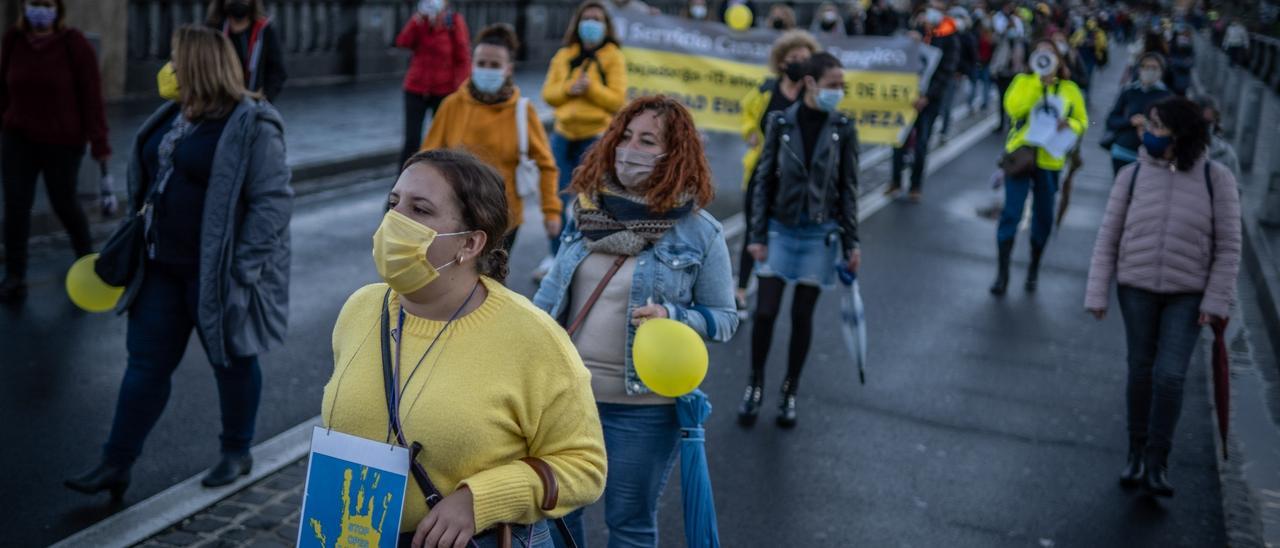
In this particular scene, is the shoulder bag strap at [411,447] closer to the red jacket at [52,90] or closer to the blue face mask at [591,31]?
the red jacket at [52,90]

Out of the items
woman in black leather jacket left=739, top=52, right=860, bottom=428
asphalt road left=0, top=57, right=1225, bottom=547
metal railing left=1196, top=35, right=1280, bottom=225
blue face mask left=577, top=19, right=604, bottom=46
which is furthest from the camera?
metal railing left=1196, top=35, right=1280, bottom=225

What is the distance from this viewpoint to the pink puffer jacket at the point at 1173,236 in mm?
6145

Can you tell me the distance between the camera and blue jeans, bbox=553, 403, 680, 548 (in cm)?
422

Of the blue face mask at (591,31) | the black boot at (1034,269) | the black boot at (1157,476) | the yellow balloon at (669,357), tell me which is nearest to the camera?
the yellow balloon at (669,357)

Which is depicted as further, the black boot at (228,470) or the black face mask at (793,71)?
the black face mask at (793,71)

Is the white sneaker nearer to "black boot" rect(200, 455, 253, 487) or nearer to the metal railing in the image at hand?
"black boot" rect(200, 455, 253, 487)

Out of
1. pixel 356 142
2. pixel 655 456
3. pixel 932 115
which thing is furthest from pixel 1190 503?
pixel 356 142

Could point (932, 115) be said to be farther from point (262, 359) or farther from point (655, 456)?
point (655, 456)

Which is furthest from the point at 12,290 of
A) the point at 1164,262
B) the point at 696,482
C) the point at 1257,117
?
the point at 1257,117

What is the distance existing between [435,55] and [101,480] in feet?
23.8

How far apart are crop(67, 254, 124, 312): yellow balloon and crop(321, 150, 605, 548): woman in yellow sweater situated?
2.86 meters

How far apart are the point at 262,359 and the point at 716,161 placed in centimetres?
1009

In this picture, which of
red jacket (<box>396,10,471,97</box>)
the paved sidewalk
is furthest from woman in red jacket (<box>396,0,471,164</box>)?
the paved sidewalk

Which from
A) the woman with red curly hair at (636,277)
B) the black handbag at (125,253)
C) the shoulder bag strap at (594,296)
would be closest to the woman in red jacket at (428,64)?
the black handbag at (125,253)
